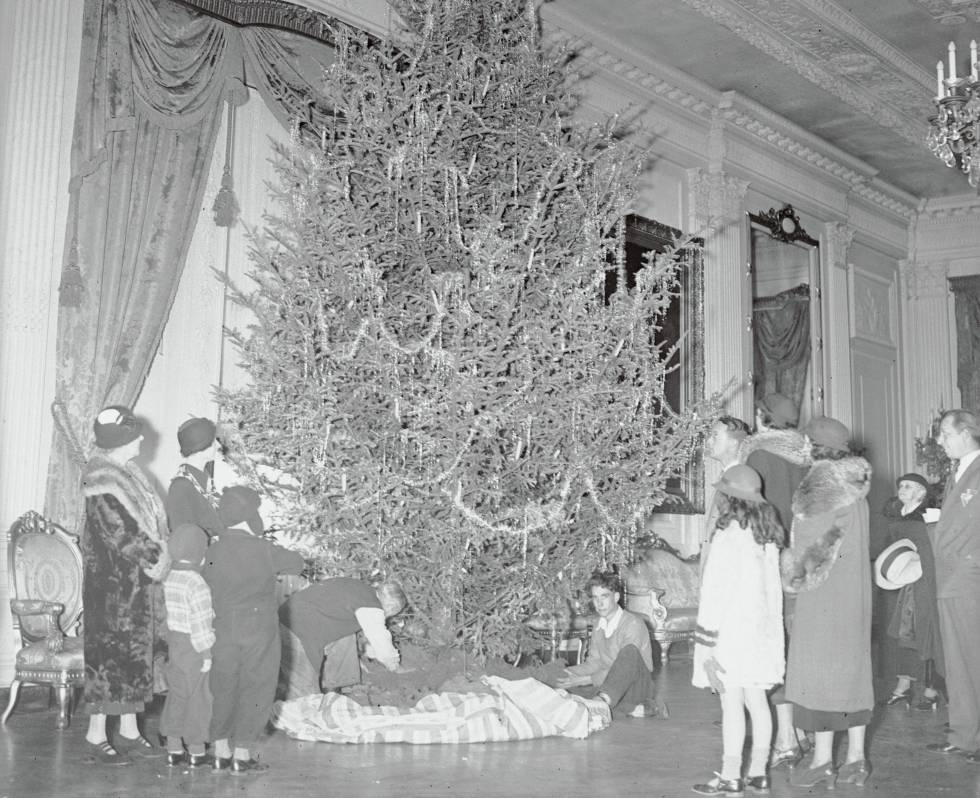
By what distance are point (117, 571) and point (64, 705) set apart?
1.20 m

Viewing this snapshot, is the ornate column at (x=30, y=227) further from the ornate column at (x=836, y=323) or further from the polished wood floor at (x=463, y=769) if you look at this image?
the ornate column at (x=836, y=323)

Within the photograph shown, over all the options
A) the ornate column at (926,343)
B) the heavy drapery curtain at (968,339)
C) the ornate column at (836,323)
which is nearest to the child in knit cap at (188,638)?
the ornate column at (836,323)

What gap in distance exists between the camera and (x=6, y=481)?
20.2ft

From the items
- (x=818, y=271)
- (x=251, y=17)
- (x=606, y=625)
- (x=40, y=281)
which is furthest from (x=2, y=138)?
(x=818, y=271)

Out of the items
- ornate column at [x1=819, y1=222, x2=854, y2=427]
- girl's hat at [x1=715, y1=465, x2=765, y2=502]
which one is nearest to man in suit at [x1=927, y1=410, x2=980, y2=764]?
girl's hat at [x1=715, y1=465, x2=765, y2=502]

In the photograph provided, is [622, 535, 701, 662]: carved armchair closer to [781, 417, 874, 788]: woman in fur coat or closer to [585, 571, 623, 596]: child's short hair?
[585, 571, 623, 596]: child's short hair

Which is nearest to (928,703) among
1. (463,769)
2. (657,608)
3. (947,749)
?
(947,749)

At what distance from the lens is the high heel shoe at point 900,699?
264 inches

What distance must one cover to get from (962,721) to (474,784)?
7.61ft

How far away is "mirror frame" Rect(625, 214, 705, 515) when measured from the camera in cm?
1005

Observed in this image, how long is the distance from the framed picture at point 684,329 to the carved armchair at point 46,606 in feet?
17.9

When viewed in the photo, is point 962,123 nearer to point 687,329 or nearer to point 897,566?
point 897,566

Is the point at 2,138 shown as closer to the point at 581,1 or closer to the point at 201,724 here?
the point at 201,724

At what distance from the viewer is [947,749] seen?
5.11 m
